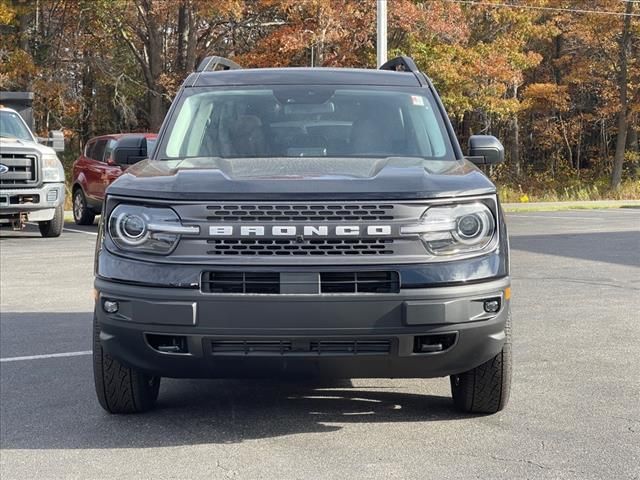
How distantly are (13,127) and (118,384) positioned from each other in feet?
43.1

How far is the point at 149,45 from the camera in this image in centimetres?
3684

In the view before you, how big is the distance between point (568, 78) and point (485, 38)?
5142 millimetres

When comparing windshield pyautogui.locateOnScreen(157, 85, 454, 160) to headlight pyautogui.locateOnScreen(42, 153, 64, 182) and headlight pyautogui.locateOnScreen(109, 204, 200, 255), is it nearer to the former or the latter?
headlight pyautogui.locateOnScreen(109, 204, 200, 255)

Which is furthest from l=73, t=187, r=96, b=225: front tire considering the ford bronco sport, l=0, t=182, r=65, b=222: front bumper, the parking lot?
the ford bronco sport

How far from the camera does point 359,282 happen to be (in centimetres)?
462

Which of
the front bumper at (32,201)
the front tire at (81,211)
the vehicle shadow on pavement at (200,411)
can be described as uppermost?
the vehicle shadow on pavement at (200,411)

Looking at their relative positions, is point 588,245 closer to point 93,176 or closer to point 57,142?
point 57,142

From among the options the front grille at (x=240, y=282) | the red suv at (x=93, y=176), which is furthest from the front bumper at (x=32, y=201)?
the front grille at (x=240, y=282)

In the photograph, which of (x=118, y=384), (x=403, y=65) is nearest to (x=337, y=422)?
(x=118, y=384)

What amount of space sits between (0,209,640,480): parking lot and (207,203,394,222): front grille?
1.11 meters

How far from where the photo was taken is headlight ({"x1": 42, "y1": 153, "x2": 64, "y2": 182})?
16891 mm

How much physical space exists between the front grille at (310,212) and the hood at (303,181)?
46 millimetres

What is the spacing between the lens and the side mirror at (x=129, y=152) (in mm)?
6285

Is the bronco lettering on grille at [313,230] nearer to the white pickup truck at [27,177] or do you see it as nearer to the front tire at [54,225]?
the white pickup truck at [27,177]
